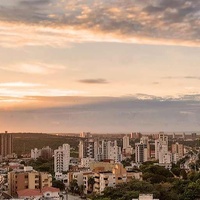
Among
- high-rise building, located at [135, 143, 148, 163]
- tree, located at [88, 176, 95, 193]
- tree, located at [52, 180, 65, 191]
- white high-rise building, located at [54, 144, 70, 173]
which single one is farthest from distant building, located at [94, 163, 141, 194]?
high-rise building, located at [135, 143, 148, 163]

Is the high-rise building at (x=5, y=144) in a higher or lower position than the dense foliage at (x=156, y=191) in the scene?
higher

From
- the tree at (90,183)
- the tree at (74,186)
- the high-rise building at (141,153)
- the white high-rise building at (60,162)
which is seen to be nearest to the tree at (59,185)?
the tree at (74,186)

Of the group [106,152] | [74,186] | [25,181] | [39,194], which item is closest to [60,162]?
[106,152]

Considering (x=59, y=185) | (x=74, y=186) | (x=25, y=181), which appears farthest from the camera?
(x=59, y=185)

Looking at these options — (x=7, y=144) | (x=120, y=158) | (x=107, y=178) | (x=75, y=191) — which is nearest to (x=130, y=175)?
(x=107, y=178)

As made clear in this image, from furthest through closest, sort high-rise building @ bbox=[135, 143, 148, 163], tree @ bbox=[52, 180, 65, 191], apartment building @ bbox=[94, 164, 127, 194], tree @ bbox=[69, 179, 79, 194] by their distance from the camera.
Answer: high-rise building @ bbox=[135, 143, 148, 163] → tree @ bbox=[52, 180, 65, 191] → tree @ bbox=[69, 179, 79, 194] → apartment building @ bbox=[94, 164, 127, 194]

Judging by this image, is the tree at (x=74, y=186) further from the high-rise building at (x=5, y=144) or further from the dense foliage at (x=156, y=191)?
the high-rise building at (x=5, y=144)

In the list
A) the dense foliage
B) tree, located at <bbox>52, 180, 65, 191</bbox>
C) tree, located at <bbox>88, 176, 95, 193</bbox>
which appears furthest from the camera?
tree, located at <bbox>52, 180, 65, 191</bbox>

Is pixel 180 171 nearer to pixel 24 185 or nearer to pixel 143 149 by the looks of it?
pixel 24 185

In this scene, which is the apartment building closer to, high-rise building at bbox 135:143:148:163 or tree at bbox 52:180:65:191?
tree at bbox 52:180:65:191

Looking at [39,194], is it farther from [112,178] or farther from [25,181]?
[112,178]

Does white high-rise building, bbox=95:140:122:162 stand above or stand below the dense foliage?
above
